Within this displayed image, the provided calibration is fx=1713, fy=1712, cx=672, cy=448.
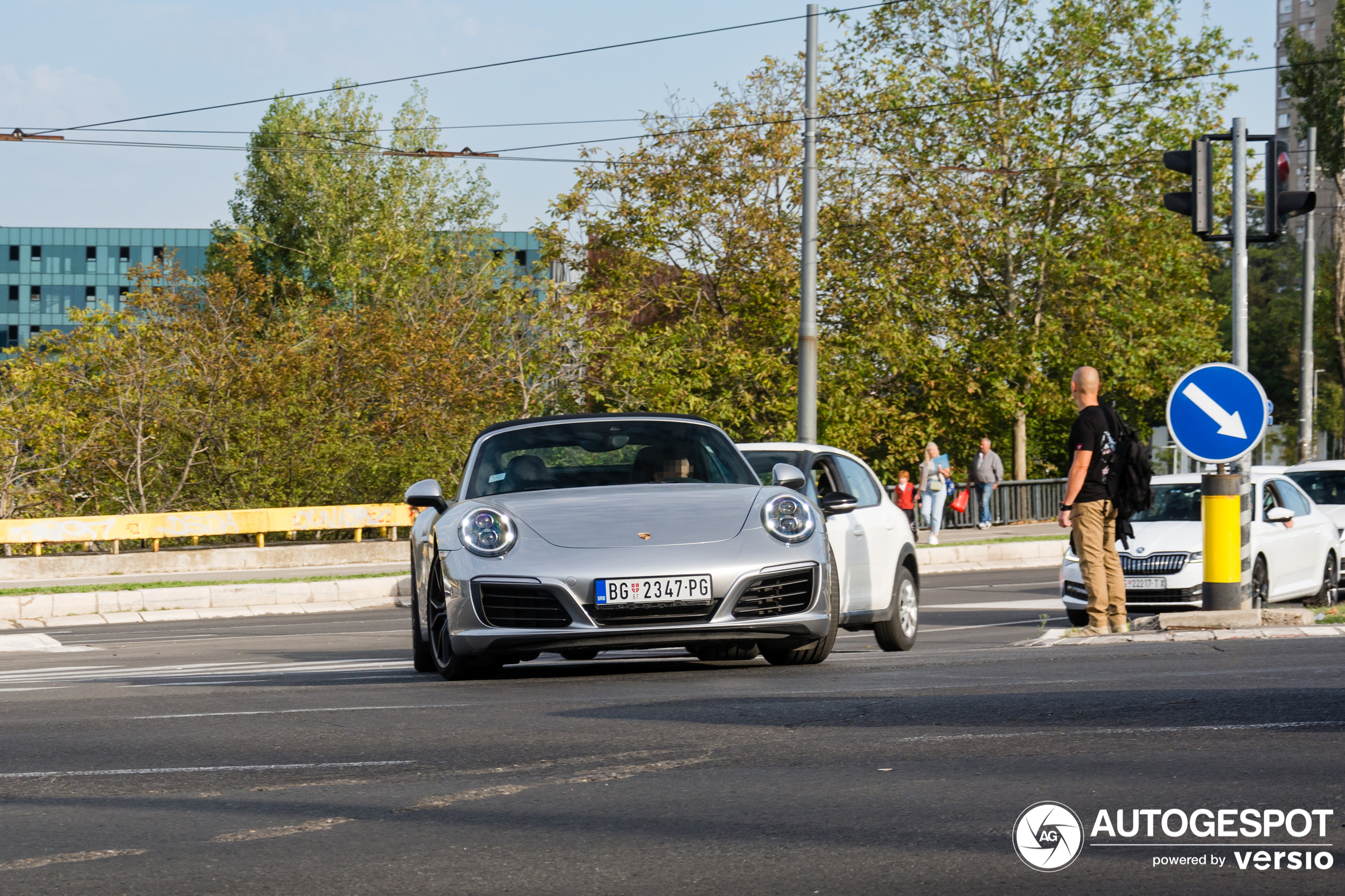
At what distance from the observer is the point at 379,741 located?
6.75 m

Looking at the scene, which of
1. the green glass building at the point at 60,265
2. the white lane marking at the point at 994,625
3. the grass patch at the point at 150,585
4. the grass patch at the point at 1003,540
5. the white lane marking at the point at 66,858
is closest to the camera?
the white lane marking at the point at 66,858

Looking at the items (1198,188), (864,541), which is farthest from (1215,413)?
(864,541)

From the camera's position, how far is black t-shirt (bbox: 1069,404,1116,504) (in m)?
11.6

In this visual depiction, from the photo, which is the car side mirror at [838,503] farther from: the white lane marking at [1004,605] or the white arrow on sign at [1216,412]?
the white lane marking at [1004,605]

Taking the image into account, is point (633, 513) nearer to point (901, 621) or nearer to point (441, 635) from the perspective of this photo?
point (441, 635)

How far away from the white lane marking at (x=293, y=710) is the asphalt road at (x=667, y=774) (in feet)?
0.10

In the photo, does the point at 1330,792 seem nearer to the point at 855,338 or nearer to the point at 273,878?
the point at 273,878

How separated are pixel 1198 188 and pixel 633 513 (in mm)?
6078

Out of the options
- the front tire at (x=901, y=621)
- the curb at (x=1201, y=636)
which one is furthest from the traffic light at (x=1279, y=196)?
the front tire at (x=901, y=621)

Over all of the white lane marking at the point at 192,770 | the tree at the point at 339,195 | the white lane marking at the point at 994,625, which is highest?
the tree at the point at 339,195

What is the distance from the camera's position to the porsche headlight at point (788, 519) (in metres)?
8.96

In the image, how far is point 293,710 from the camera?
8.07 meters

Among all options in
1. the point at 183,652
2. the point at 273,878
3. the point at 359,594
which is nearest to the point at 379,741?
the point at 273,878

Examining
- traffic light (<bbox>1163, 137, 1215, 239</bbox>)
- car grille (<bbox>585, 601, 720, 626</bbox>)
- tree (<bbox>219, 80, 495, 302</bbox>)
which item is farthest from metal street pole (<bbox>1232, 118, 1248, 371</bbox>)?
tree (<bbox>219, 80, 495, 302</bbox>)
